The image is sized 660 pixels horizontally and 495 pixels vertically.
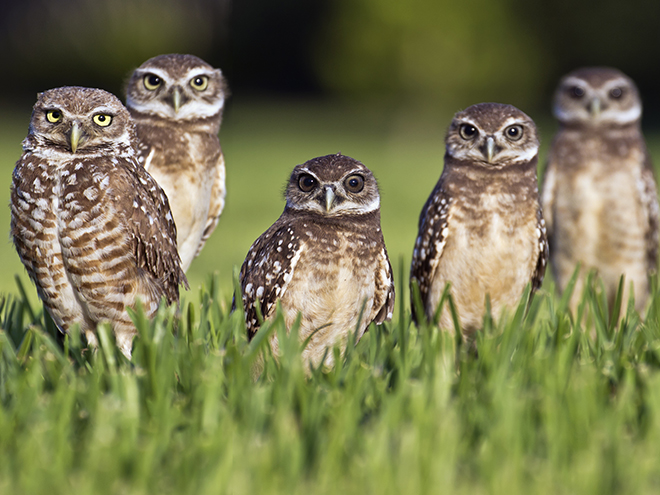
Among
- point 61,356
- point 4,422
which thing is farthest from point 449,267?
point 4,422

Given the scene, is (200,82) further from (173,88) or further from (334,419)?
(334,419)

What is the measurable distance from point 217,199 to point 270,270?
4.37 feet

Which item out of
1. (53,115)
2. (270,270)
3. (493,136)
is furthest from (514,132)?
(53,115)

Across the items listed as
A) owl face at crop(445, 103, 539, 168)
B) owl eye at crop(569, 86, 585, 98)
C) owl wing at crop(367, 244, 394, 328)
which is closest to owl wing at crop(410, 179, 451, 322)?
owl face at crop(445, 103, 539, 168)

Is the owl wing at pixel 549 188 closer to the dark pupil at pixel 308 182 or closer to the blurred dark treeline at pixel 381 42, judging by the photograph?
the dark pupil at pixel 308 182

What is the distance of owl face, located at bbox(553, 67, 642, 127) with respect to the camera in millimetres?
5953

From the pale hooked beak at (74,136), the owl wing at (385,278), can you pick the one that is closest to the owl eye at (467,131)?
the owl wing at (385,278)

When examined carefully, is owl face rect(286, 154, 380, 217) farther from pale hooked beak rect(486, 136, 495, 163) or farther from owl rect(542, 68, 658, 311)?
owl rect(542, 68, 658, 311)

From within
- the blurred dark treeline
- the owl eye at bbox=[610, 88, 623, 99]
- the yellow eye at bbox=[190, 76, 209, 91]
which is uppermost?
the blurred dark treeline

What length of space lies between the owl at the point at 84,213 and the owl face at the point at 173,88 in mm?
862

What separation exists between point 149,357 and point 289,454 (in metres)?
0.87

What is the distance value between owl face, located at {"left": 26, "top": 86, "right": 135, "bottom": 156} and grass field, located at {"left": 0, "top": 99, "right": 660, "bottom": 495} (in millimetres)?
907

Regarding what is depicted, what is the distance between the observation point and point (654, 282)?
4.61 metres

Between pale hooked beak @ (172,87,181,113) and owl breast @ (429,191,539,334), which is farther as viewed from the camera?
pale hooked beak @ (172,87,181,113)
